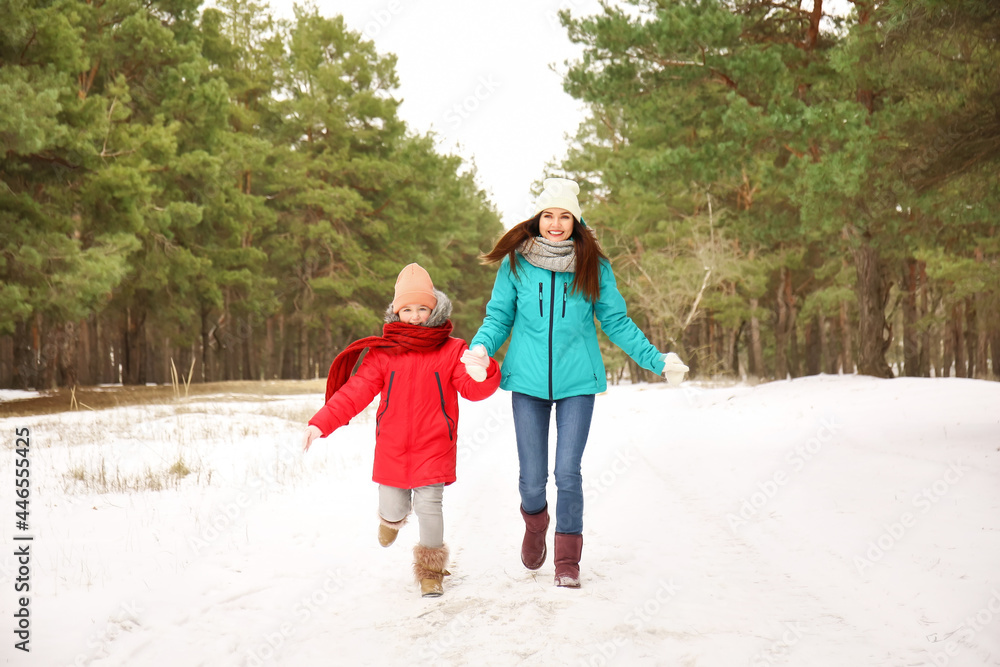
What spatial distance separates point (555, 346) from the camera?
4262 mm

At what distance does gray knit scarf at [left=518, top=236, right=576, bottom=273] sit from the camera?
4.29 meters

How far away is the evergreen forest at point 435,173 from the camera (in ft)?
35.4

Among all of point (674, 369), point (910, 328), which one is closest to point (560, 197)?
point (674, 369)

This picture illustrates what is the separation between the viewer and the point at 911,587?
411 centimetres

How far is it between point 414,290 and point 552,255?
0.87 metres

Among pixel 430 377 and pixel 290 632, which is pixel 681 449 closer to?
pixel 430 377

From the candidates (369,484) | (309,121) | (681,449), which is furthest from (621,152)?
(369,484)

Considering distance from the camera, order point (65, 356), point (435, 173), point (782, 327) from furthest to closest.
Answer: point (435, 173), point (782, 327), point (65, 356)

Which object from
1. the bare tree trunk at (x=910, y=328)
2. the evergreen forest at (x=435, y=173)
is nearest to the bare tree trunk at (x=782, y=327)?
the evergreen forest at (x=435, y=173)

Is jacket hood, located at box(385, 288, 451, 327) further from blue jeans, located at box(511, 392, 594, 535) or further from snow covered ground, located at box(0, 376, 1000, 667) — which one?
snow covered ground, located at box(0, 376, 1000, 667)

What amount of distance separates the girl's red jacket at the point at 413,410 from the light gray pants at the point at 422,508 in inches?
3.2

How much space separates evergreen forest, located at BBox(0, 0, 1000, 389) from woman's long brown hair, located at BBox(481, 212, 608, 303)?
18.3 feet

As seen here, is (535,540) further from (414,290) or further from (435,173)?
(435,173)

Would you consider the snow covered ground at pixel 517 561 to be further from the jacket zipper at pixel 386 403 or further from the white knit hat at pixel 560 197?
the white knit hat at pixel 560 197
